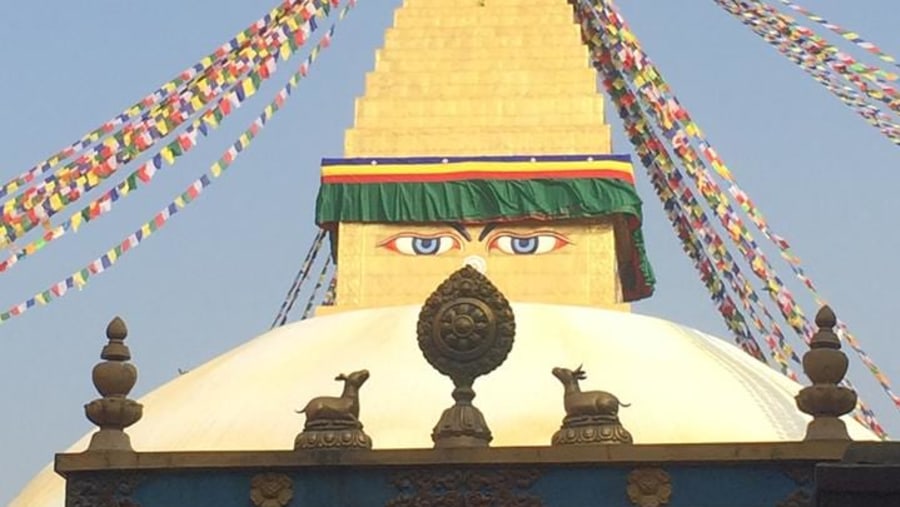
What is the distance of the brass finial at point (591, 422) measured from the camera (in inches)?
374

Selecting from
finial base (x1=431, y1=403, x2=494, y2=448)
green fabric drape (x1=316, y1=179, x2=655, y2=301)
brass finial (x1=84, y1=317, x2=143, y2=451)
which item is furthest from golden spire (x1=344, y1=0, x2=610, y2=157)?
finial base (x1=431, y1=403, x2=494, y2=448)

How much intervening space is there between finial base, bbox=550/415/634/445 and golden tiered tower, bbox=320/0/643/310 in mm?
10779

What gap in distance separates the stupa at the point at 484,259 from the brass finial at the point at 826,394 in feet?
17.8

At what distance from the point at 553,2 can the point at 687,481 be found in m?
14.2

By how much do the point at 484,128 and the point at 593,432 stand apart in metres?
12.1

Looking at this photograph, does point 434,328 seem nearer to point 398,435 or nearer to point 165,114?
point 398,435

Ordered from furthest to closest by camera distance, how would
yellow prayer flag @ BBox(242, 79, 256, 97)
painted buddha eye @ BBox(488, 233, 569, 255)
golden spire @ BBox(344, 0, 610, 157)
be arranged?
1. golden spire @ BBox(344, 0, 610, 157)
2. painted buddha eye @ BBox(488, 233, 569, 255)
3. yellow prayer flag @ BBox(242, 79, 256, 97)

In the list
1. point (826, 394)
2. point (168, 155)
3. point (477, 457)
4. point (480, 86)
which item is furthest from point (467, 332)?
point (480, 86)

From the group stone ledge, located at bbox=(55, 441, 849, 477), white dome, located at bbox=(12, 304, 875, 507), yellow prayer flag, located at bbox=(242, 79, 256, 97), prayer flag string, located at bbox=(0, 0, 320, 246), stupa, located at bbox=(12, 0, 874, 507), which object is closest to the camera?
stone ledge, located at bbox=(55, 441, 849, 477)

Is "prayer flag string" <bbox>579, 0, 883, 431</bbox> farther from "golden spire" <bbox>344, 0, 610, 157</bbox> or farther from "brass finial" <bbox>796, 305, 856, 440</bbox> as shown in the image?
"brass finial" <bbox>796, 305, 856, 440</bbox>

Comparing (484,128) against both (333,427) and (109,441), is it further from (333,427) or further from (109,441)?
(109,441)

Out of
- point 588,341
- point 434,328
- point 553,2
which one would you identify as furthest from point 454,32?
point 434,328

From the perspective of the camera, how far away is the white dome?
14742 mm

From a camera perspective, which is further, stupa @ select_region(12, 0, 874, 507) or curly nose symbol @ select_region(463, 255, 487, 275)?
curly nose symbol @ select_region(463, 255, 487, 275)
